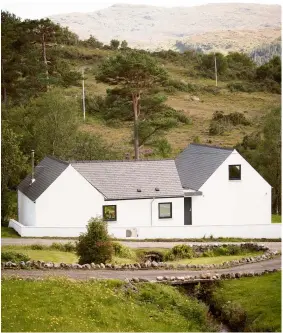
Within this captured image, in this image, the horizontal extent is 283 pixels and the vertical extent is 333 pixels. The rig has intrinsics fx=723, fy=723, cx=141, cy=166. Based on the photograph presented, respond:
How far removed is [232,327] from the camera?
1594cm

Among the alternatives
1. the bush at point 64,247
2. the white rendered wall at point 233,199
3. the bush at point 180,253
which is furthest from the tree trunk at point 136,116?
the bush at point 64,247

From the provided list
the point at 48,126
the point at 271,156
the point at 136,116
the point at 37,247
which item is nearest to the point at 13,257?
the point at 37,247

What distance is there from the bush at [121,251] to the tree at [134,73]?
1553 cm

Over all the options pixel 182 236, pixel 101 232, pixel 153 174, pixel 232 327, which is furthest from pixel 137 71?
pixel 232 327

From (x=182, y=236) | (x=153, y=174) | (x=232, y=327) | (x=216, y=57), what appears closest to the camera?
(x=232, y=327)

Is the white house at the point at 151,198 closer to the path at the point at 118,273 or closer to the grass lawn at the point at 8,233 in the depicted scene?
the grass lawn at the point at 8,233

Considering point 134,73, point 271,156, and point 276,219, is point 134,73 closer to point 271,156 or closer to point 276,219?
point 271,156

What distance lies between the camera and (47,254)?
21672mm

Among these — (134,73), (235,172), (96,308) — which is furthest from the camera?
(134,73)

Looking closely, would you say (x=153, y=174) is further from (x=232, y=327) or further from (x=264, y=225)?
(x=232, y=327)

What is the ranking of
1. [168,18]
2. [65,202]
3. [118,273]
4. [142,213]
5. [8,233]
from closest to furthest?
[118,273], [168,18], [8,233], [65,202], [142,213]

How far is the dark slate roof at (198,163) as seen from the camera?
1149 inches

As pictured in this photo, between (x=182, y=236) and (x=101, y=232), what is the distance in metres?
6.79

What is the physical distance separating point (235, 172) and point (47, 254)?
34.4 ft
